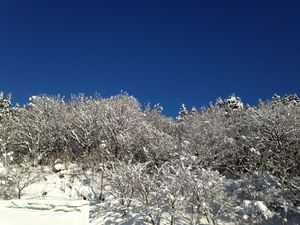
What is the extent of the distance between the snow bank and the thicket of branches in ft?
12.2

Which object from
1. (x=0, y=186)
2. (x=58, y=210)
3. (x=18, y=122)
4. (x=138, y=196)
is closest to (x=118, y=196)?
(x=138, y=196)

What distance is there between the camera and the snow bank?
35.1 ft

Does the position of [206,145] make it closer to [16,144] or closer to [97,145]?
[97,145]

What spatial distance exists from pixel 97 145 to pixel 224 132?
364 inches

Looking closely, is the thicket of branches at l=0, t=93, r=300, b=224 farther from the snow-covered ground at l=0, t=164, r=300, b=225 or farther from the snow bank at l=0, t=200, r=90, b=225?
the snow bank at l=0, t=200, r=90, b=225

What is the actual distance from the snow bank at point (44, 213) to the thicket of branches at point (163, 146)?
12.2 ft

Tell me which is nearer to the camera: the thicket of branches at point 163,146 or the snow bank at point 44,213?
the snow bank at point 44,213

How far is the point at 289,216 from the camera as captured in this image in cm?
1514

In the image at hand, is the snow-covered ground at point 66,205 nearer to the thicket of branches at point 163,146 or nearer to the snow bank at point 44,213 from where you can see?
the snow bank at point 44,213

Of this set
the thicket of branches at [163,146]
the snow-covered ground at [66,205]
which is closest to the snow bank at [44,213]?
the snow-covered ground at [66,205]

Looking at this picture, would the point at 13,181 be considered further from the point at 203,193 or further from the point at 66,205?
the point at 203,193

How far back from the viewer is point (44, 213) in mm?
11000

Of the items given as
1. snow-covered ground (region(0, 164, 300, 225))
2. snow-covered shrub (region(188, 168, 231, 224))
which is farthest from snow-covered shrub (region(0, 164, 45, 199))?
snow-covered shrub (region(188, 168, 231, 224))

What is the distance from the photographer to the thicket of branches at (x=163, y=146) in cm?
1460
